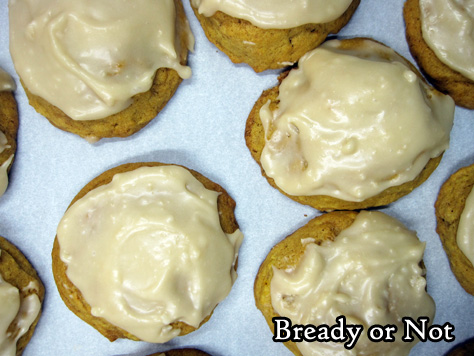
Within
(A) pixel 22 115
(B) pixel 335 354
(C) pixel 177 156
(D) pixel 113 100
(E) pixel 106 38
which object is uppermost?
(E) pixel 106 38

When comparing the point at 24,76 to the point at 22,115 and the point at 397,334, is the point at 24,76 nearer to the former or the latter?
the point at 22,115

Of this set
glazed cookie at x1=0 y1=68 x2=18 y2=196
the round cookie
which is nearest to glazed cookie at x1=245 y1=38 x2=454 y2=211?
the round cookie

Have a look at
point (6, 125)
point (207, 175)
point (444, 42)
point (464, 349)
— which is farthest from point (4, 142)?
point (464, 349)

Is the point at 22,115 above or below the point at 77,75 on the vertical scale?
below

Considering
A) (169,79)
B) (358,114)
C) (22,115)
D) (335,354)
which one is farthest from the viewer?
(22,115)

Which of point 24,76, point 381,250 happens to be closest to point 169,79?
point 24,76

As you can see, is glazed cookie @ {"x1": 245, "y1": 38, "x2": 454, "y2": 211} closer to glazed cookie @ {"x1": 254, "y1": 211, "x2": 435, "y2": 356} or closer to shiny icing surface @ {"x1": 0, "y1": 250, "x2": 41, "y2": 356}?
glazed cookie @ {"x1": 254, "y1": 211, "x2": 435, "y2": 356}

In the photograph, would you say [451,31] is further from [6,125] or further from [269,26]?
[6,125]

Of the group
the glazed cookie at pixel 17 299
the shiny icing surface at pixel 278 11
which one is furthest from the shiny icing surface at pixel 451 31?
the glazed cookie at pixel 17 299
